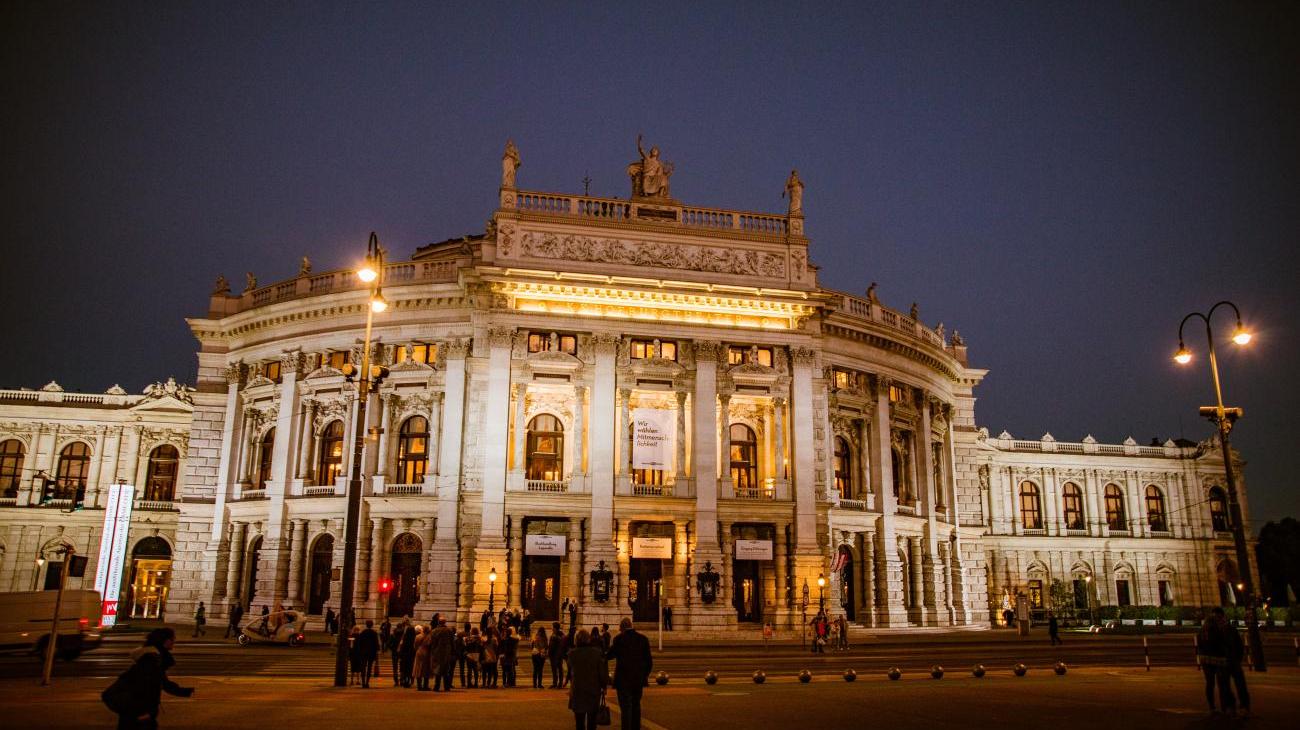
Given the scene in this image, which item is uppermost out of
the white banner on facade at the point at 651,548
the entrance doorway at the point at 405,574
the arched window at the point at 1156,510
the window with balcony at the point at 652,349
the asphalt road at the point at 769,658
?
the window with balcony at the point at 652,349

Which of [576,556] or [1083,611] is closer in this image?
[576,556]

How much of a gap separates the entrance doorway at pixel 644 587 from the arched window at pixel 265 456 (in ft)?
67.9

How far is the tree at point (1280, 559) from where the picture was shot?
93625 mm

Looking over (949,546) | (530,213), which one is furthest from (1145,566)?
(530,213)

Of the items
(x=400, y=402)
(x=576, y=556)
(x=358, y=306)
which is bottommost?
(x=576, y=556)

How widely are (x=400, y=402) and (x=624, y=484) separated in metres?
12.4

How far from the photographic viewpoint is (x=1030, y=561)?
72.3 metres

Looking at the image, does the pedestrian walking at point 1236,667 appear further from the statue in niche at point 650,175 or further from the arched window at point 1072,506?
the arched window at point 1072,506

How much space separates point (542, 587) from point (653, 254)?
55.9 feet

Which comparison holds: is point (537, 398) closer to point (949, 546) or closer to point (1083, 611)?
point (949, 546)

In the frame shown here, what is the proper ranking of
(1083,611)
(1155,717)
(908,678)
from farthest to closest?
(1083,611) < (908,678) < (1155,717)

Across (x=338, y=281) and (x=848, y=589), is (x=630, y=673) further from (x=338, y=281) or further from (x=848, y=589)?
(x=338, y=281)

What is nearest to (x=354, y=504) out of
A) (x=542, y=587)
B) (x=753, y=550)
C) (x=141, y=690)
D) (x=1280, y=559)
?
(x=141, y=690)

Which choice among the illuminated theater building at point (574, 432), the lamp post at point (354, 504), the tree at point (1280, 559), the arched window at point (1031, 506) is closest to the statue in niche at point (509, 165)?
the illuminated theater building at point (574, 432)
